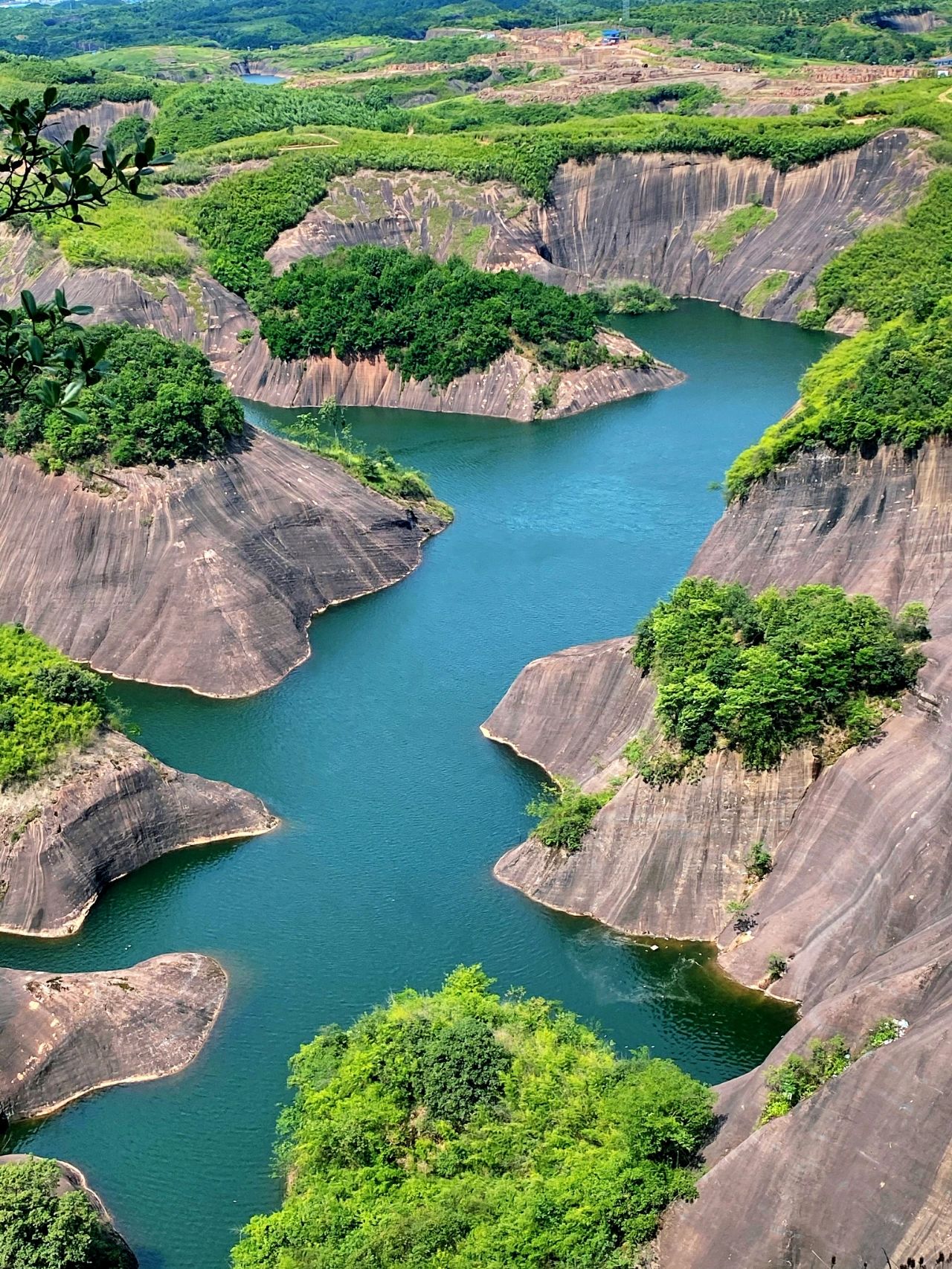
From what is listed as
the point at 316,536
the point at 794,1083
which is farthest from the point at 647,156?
the point at 794,1083

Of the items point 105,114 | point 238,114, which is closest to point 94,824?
point 238,114

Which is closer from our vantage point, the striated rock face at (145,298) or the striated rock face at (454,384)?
the striated rock face at (454,384)

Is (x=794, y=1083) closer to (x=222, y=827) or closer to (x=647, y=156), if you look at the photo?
(x=222, y=827)

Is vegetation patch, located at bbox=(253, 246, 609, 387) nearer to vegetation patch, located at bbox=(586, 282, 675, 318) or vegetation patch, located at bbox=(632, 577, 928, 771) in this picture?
vegetation patch, located at bbox=(586, 282, 675, 318)

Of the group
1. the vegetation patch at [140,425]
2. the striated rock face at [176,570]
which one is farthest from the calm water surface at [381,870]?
the vegetation patch at [140,425]

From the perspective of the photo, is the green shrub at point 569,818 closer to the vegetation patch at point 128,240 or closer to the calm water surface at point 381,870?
the calm water surface at point 381,870

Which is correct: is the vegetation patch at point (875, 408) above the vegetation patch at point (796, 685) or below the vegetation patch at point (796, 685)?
above
